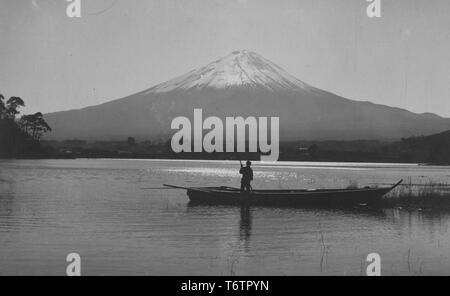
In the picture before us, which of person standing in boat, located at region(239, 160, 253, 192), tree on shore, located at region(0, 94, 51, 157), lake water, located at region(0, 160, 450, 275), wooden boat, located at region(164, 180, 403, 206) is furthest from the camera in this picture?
tree on shore, located at region(0, 94, 51, 157)

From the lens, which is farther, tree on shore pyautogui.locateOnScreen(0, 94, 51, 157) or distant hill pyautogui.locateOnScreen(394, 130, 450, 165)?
distant hill pyautogui.locateOnScreen(394, 130, 450, 165)

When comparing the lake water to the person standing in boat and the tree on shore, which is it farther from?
the tree on shore

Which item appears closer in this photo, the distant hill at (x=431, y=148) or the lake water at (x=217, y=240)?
the lake water at (x=217, y=240)

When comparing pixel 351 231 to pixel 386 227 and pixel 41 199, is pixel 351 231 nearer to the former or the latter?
pixel 386 227

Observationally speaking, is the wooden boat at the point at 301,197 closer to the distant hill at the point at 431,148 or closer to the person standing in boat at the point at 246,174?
the person standing in boat at the point at 246,174

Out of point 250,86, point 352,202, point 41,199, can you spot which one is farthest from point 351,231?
point 250,86

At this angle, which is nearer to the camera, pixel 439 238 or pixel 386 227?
pixel 439 238

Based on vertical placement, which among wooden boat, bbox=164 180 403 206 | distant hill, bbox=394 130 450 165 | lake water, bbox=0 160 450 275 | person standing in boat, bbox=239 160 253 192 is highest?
distant hill, bbox=394 130 450 165

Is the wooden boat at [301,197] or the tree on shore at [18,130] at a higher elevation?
the tree on shore at [18,130]

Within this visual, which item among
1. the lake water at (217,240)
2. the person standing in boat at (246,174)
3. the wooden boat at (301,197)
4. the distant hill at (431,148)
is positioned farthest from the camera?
the distant hill at (431,148)

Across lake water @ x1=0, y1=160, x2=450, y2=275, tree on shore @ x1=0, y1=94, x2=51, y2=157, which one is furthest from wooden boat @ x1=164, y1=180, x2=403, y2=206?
tree on shore @ x1=0, y1=94, x2=51, y2=157

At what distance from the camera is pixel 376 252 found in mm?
15195

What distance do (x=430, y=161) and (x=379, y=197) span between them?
85.0 meters

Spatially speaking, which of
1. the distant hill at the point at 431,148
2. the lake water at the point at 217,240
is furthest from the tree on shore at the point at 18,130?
the distant hill at the point at 431,148
